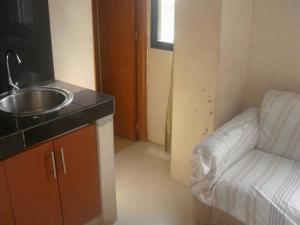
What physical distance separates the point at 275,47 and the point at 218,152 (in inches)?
37.8

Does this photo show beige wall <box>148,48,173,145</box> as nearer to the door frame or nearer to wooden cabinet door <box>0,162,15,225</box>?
the door frame

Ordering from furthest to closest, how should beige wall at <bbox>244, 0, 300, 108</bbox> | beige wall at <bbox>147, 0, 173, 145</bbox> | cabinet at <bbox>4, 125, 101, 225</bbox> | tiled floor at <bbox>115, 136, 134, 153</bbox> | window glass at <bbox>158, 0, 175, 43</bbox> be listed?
1. tiled floor at <bbox>115, 136, 134, 153</bbox>
2. beige wall at <bbox>147, 0, 173, 145</bbox>
3. window glass at <bbox>158, 0, 175, 43</bbox>
4. beige wall at <bbox>244, 0, 300, 108</bbox>
5. cabinet at <bbox>4, 125, 101, 225</bbox>

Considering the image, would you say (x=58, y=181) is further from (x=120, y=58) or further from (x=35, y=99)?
(x=120, y=58)

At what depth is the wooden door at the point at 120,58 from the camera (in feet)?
10.1

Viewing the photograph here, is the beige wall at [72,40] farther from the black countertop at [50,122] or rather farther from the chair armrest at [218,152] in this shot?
the chair armrest at [218,152]

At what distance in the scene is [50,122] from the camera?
5.49 feet

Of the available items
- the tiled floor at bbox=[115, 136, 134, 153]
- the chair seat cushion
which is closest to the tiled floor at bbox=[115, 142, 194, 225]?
the tiled floor at bbox=[115, 136, 134, 153]

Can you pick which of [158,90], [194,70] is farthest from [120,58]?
[194,70]

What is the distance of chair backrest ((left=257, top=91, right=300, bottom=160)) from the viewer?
7.22 feet

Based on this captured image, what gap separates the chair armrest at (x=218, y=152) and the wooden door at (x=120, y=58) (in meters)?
1.28

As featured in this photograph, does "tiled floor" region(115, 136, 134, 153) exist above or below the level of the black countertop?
below

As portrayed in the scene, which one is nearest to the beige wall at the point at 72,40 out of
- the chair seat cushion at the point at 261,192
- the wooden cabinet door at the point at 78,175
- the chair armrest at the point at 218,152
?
the wooden cabinet door at the point at 78,175

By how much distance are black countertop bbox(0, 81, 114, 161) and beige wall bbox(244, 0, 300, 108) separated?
1197mm

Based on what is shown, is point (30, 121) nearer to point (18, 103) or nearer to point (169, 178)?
point (18, 103)
